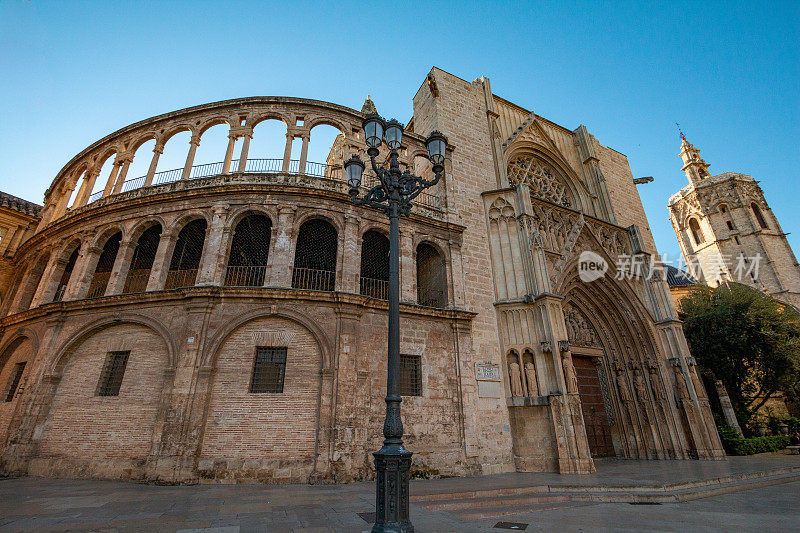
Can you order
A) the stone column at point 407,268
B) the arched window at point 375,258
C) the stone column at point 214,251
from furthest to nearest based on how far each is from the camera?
1. the arched window at point 375,258
2. the stone column at point 407,268
3. the stone column at point 214,251

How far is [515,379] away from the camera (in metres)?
12.1

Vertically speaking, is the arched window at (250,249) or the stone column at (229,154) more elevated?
the stone column at (229,154)

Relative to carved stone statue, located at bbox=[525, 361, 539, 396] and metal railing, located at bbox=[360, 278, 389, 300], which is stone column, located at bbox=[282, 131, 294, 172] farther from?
carved stone statue, located at bbox=[525, 361, 539, 396]

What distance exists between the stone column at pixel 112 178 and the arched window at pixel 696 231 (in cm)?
4744

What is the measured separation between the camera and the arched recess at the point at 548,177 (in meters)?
18.2

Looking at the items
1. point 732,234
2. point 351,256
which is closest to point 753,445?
point 351,256

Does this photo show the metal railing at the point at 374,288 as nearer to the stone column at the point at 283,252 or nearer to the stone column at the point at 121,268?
the stone column at the point at 283,252

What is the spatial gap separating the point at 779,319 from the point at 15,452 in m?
29.3

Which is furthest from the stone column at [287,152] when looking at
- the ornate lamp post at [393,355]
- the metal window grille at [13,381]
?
the metal window grille at [13,381]

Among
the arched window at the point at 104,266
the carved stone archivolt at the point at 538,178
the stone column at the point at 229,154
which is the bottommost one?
the arched window at the point at 104,266

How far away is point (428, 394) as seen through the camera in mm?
11109

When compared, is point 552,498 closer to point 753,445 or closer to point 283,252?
point 283,252

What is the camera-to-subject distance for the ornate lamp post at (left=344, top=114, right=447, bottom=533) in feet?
14.7

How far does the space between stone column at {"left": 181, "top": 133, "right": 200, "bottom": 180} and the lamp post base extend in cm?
1248
